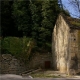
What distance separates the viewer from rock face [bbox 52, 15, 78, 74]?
19453 mm

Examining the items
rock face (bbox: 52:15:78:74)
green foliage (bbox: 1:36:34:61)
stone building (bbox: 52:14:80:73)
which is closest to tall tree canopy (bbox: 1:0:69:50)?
rock face (bbox: 52:15:78:74)

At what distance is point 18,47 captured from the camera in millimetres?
25875

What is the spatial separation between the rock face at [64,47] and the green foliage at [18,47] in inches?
119

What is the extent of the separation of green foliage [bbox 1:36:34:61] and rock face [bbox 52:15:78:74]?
3.02m

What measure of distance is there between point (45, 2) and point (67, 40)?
920 centimetres

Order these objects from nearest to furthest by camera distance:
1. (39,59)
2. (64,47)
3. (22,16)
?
(64,47) → (39,59) → (22,16)

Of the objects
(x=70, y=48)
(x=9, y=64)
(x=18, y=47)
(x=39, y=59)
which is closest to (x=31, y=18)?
(x=39, y=59)

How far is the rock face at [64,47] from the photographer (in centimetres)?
1945

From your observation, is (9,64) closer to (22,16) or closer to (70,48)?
(22,16)

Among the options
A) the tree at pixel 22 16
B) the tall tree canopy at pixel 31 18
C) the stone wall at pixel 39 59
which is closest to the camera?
the stone wall at pixel 39 59

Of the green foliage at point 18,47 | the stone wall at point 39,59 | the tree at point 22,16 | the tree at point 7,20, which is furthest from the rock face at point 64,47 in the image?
the tree at point 7,20

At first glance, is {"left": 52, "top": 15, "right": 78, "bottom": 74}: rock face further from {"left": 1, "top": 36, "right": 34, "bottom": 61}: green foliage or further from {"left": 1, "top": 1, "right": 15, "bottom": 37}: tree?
{"left": 1, "top": 1, "right": 15, "bottom": 37}: tree

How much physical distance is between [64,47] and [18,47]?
5702mm

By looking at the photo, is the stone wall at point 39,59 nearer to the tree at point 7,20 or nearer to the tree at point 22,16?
the tree at point 22,16
